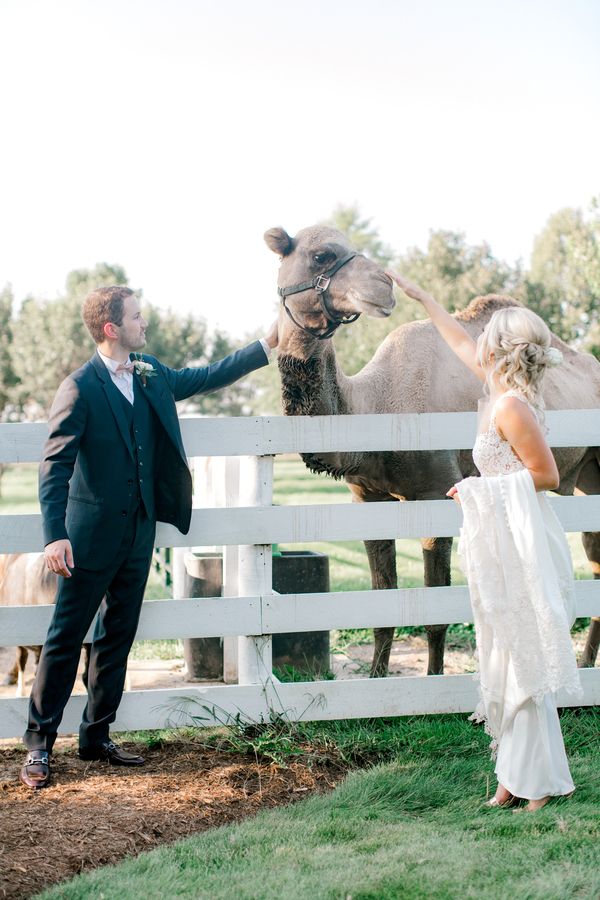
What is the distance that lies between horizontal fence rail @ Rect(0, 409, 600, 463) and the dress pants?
1.93 feet

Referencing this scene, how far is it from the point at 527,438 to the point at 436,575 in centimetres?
224

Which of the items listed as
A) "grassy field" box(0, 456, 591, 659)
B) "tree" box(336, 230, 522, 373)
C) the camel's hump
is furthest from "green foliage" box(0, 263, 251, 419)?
the camel's hump

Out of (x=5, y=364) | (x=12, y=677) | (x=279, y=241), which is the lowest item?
(x=12, y=677)

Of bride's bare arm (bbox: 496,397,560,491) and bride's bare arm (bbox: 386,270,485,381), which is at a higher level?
bride's bare arm (bbox: 386,270,485,381)

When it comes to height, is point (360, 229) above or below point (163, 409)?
above

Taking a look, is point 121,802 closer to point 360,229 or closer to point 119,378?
point 119,378

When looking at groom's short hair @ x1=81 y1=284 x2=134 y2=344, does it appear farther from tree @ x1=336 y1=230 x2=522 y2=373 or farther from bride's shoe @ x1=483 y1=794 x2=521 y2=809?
tree @ x1=336 y1=230 x2=522 y2=373

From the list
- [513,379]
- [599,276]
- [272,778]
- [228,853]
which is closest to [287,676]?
[272,778]

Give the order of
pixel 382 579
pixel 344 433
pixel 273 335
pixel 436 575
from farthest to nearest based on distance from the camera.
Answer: pixel 382 579 → pixel 436 575 → pixel 273 335 → pixel 344 433

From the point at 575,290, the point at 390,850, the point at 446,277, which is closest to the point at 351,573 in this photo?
the point at 390,850

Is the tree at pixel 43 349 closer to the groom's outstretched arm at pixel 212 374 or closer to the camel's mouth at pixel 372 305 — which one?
the camel's mouth at pixel 372 305

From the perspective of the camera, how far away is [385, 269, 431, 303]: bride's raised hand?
4449mm

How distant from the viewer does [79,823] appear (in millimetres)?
3727

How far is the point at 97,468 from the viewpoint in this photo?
4273mm
